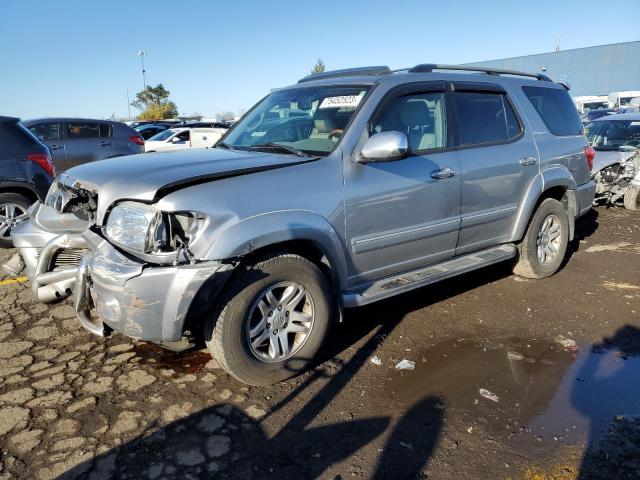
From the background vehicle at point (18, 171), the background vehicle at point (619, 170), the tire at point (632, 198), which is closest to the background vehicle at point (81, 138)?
the background vehicle at point (18, 171)

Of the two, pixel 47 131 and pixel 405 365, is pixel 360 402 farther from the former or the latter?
pixel 47 131

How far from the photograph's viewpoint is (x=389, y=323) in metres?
4.28

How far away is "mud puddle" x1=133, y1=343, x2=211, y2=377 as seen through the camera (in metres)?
3.50

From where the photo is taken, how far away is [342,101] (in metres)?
3.84

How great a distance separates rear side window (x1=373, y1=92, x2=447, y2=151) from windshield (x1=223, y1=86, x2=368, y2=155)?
10.0 inches

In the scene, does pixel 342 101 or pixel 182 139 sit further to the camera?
pixel 182 139

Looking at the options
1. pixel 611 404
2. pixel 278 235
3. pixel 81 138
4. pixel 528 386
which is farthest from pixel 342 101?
pixel 81 138

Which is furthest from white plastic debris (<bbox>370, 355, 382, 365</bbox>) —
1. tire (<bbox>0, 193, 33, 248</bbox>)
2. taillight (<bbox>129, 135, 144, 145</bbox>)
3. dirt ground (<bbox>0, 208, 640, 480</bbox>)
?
taillight (<bbox>129, 135, 144, 145</bbox>)

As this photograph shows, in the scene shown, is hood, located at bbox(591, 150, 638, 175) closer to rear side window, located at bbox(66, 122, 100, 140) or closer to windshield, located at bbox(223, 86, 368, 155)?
windshield, located at bbox(223, 86, 368, 155)

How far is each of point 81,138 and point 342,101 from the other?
9460 mm

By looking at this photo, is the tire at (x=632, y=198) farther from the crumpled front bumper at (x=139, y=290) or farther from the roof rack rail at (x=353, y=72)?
the crumpled front bumper at (x=139, y=290)

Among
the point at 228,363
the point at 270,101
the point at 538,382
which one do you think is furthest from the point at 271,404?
the point at 270,101

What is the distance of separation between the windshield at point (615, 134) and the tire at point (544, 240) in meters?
4.80

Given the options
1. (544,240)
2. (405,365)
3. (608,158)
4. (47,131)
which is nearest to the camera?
(405,365)
